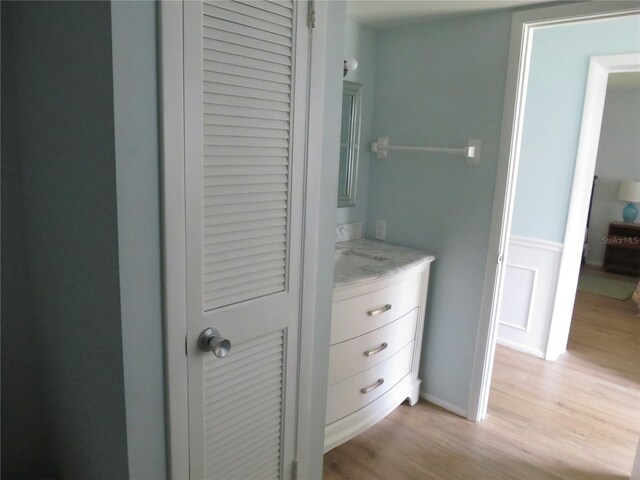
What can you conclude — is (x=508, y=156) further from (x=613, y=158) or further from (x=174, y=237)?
(x=613, y=158)

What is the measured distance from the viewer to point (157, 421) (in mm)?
1080

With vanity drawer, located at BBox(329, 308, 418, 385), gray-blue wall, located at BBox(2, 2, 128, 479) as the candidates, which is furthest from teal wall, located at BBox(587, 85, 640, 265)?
gray-blue wall, located at BBox(2, 2, 128, 479)

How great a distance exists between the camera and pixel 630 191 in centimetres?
541

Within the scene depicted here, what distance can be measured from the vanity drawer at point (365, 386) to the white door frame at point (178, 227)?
25.5 inches

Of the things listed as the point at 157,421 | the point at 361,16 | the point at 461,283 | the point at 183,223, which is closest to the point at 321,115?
the point at 183,223

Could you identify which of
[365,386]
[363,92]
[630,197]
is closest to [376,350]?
[365,386]

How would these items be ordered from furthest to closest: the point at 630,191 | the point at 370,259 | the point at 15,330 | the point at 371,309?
the point at 630,191, the point at 370,259, the point at 371,309, the point at 15,330

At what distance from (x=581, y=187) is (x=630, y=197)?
120 inches

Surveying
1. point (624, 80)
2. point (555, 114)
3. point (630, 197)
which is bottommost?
point (630, 197)

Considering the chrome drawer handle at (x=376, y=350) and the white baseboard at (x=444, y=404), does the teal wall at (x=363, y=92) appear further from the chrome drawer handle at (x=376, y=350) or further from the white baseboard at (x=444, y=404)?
the white baseboard at (x=444, y=404)

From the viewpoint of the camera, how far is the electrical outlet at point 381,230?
272cm

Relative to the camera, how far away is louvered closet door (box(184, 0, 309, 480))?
104 cm

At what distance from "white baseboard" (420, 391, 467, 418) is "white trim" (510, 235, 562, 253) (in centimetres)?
139

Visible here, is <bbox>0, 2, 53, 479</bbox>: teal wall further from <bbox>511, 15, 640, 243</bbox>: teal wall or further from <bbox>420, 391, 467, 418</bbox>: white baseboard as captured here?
<bbox>511, 15, 640, 243</bbox>: teal wall
